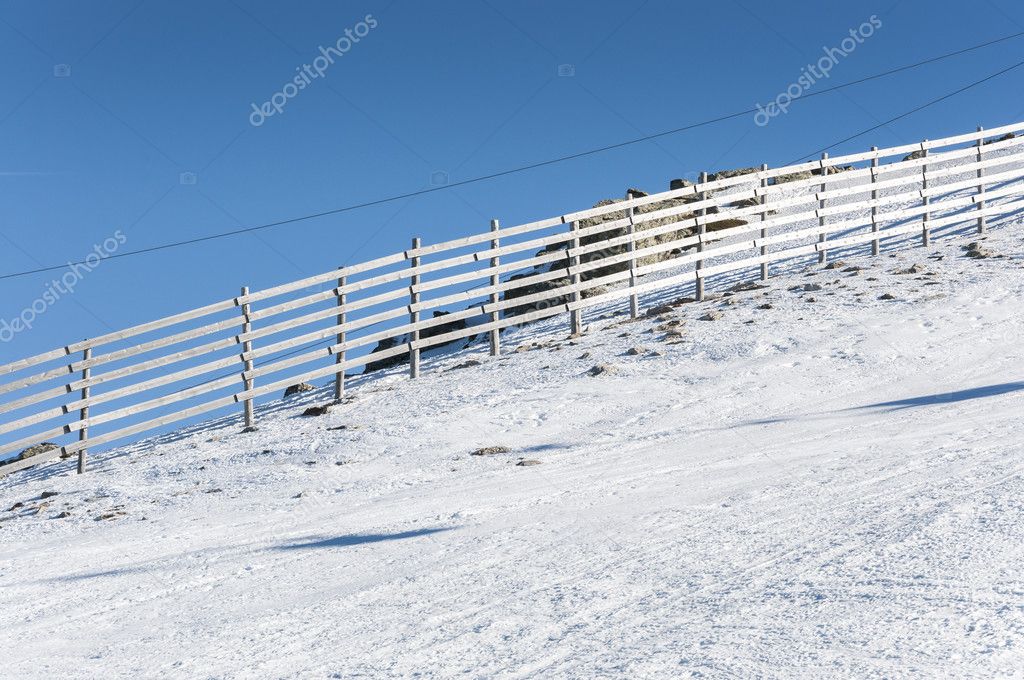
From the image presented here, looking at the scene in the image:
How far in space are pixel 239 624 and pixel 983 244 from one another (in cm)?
1629

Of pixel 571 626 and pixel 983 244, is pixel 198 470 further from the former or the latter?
pixel 983 244

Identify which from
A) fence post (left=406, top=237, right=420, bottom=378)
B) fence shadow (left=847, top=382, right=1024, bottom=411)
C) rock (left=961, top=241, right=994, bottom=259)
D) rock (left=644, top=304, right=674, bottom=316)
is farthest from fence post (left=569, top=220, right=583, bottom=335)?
rock (left=961, top=241, right=994, bottom=259)

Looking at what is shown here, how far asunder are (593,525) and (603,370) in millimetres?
6326

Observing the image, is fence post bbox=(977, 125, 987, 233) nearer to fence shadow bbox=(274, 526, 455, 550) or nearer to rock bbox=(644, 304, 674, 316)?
rock bbox=(644, 304, 674, 316)

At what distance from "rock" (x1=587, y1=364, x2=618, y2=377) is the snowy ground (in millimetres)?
72

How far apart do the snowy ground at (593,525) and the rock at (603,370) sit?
0.07 metres

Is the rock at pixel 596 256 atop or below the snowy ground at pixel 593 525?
atop

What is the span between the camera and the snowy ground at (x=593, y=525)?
4.82m

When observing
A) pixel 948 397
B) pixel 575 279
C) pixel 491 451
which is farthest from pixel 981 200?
pixel 491 451

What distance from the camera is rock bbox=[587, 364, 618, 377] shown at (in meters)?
13.1

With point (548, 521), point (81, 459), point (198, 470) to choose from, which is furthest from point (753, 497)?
point (81, 459)

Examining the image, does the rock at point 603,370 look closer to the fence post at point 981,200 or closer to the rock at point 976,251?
the rock at point 976,251

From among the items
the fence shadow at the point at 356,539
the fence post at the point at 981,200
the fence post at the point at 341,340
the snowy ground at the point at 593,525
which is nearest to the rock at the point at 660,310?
the snowy ground at the point at 593,525

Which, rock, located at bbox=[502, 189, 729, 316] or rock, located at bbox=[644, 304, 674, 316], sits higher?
rock, located at bbox=[502, 189, 729, 316]
